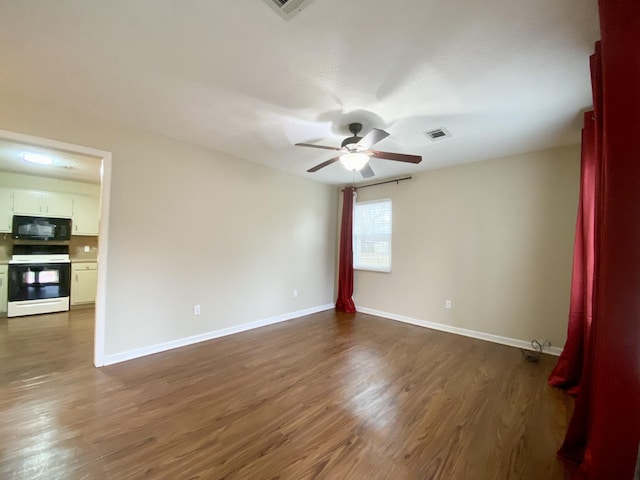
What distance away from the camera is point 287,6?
4.40 feet

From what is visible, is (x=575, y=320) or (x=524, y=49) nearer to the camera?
(x=524, y=49)

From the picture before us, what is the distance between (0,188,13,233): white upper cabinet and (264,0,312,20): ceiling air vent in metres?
5.78

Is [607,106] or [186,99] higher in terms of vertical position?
[186,99]

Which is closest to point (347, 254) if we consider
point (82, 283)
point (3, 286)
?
point (82, 283)

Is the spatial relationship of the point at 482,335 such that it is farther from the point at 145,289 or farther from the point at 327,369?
the point at 145,289

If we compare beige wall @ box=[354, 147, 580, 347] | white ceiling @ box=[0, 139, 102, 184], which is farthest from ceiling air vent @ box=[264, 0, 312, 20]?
beige wall @ box=[354, 147, 580, 347]

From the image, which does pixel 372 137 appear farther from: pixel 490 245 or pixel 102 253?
pixel 102 253

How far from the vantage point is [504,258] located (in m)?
3.44

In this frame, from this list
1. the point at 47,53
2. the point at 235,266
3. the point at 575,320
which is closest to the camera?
the point at 47,53

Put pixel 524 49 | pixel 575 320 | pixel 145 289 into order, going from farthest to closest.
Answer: pixel 145 289
pixel 575 320
pixel 524 49

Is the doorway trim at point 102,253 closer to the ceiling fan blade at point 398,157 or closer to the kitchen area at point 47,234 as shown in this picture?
the kitchen area at point 47,234

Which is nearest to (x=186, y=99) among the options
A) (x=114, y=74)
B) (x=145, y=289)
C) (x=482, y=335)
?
(x=114, y=74)

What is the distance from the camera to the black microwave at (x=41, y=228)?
14.2ft

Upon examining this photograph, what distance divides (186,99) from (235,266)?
2.20 m
